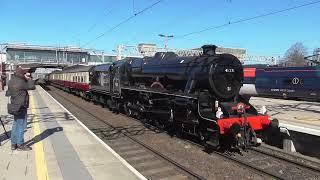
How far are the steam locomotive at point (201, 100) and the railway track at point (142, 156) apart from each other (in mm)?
1378

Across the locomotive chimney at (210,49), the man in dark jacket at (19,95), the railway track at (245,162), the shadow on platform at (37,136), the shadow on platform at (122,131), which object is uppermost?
the locomotive chimney at (210,49)

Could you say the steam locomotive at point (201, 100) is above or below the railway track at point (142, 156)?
above

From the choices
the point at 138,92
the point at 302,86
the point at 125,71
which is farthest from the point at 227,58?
the point at 302,86

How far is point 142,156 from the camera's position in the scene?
10531mm

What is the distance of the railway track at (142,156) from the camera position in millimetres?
8656

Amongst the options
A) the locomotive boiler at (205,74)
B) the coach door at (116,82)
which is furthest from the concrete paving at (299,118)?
the coach door at (116,82)

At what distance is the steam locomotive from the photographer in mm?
10750

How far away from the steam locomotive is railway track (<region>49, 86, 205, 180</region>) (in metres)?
1.38

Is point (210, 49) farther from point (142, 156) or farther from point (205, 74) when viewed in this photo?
point (142, 156)

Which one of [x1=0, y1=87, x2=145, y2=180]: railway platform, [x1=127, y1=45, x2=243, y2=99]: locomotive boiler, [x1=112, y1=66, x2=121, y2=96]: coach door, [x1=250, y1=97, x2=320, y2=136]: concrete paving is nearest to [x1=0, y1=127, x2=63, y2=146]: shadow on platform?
[x1=0, y1=87, x2=145, y2=180]: railway platform

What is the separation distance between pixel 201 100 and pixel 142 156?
88.7 inches

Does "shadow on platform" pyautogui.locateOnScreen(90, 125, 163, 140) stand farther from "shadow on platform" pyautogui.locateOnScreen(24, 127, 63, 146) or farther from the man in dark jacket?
the man in dark jacket

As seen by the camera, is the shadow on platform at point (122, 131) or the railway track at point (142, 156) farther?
the shadow on platform at point (122, 131)

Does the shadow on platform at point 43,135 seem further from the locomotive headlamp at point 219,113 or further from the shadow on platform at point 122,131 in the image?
the locomotive headlamp at point 219,113
